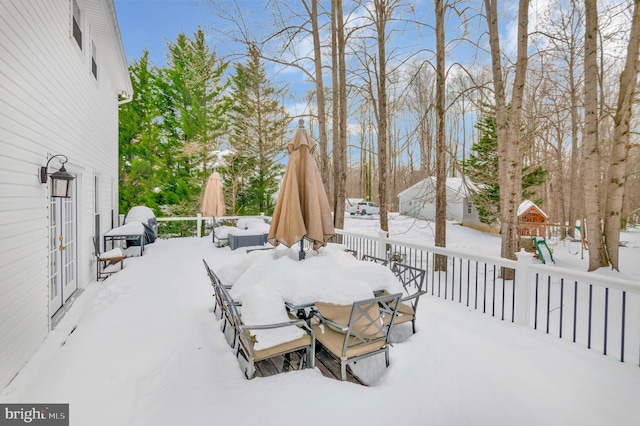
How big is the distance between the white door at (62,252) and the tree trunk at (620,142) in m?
10.7

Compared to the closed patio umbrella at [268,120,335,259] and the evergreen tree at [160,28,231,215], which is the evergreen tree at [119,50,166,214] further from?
the closed patio umbrella at [268,120,335,259]

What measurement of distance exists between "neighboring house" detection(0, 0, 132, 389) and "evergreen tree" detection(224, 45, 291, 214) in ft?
34.5

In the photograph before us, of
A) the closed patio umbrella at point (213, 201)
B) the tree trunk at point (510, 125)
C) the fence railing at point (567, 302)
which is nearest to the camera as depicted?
the fence railing at point (567, 302)

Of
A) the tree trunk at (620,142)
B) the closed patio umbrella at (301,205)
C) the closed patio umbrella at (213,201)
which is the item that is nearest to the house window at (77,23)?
the closed patio umbrella at (301,205)

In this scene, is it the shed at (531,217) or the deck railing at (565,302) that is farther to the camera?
the shed at (531,217)

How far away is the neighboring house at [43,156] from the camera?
2771 mm

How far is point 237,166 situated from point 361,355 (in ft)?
51.3

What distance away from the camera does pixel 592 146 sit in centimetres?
692

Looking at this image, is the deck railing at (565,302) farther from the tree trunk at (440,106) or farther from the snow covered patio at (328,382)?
the tree trunk at (440,106)

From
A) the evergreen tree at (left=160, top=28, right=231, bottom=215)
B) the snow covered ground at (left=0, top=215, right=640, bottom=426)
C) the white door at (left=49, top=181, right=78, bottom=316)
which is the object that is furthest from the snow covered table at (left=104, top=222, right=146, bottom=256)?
the evergreen tree at (left=160, top=28, right=231, bottom=215)

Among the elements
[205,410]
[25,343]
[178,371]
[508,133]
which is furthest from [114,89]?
[508,133]

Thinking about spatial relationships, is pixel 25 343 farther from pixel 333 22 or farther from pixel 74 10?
pixel 333 22

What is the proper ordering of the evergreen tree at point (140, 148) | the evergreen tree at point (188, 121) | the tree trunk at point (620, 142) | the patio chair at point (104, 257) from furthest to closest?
the evergreen tree at point (188, 121) < the evergreen tree at point (140, 148) < the tree trunk at point (620, 142) < the patio chair at point (104, 257)

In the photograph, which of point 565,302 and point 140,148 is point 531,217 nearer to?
point 565,302
